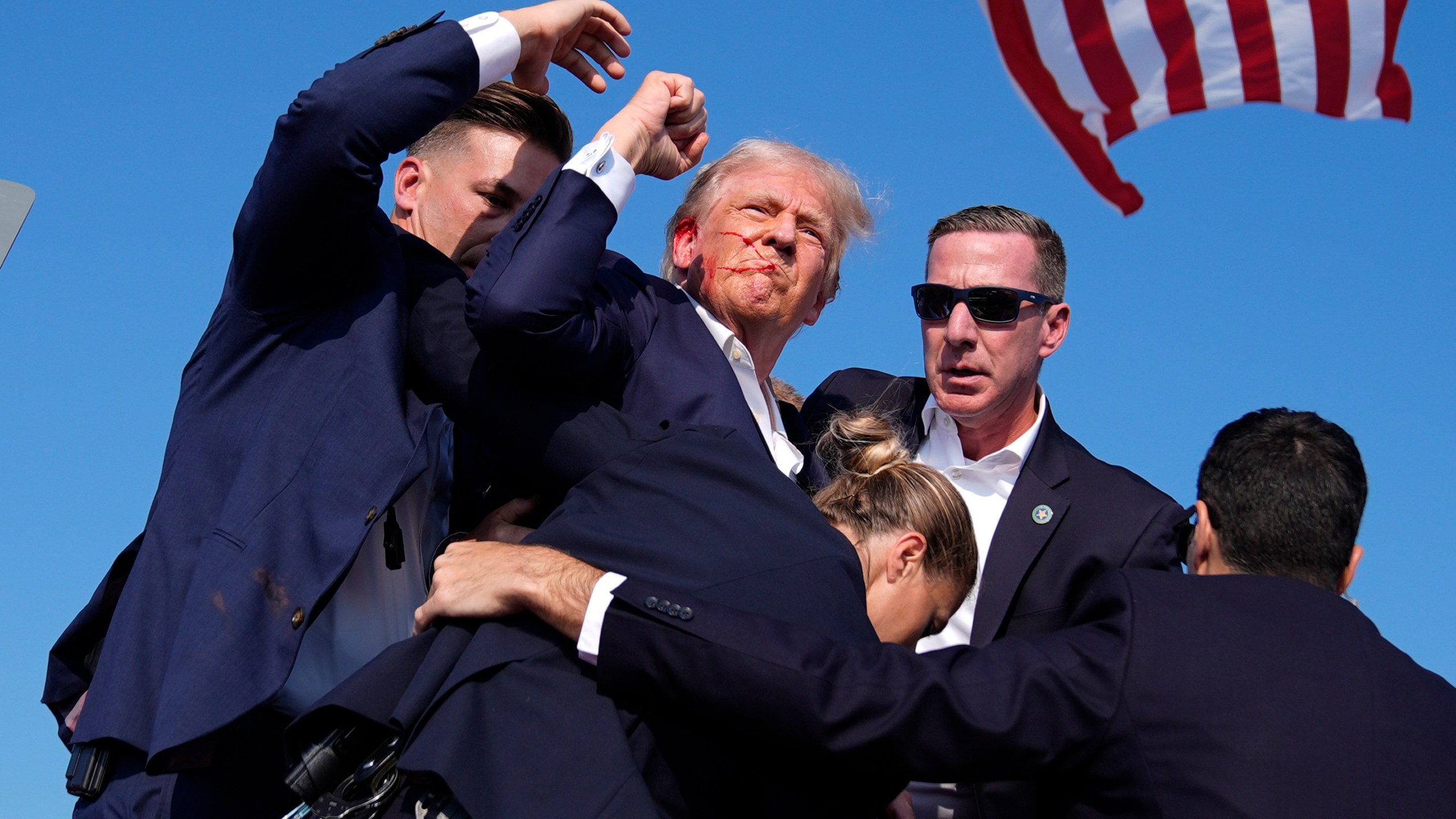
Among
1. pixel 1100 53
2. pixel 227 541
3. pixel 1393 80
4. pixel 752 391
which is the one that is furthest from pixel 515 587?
pixel 1393 80

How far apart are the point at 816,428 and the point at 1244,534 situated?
236 cm

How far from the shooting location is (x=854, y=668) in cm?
279

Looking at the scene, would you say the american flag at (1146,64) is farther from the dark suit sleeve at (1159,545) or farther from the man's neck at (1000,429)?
the dark suit sleeve at (1159,545)

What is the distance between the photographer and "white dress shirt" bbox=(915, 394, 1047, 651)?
5316 millimetres

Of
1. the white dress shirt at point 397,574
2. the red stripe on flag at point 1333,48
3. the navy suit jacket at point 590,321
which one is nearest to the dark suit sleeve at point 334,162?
the white dress shirt at point 397,574

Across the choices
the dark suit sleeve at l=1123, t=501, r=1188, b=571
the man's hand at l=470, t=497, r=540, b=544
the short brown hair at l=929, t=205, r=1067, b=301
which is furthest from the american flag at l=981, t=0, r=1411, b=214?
the man's hand at l=470, t=497, r=540, b=544

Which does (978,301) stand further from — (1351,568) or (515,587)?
(515,587)

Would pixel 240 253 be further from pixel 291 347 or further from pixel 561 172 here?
pixel 561 172

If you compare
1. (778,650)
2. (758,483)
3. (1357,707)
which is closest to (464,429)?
(758,483)

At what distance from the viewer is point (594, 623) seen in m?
2.71

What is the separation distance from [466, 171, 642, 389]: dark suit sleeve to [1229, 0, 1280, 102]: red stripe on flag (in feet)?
9.30

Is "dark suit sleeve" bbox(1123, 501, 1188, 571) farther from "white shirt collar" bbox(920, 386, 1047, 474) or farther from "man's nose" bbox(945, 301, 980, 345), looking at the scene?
"man's nose" bbox(945, 301, 980, 345)

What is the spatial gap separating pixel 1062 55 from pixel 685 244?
5.51 feet

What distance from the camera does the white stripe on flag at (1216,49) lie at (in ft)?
16.5
